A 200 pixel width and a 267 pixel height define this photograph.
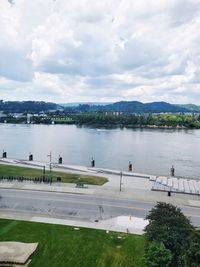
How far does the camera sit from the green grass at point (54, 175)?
54000mm

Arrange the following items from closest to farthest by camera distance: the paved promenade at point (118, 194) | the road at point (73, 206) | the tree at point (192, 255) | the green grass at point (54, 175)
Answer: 1. the tree at point (192, 255)
2. the paved promenade at point (118, 194)
3. the road at point (73, 206)
4. the green grass at point (54, 175)

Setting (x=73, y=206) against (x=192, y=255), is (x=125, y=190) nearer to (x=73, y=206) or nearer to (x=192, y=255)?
(x=73, y=206)

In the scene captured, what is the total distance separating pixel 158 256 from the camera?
23359 millimetres

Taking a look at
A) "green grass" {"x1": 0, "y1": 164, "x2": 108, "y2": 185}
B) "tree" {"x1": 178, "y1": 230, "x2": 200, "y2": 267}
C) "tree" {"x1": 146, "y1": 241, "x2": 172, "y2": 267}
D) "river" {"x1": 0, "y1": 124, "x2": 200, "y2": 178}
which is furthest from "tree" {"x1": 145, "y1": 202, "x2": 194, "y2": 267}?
"river" {"x1": 0, "y1": 124, "x2": 200, "y2": 178}

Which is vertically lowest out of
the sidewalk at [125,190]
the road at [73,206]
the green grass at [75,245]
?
the green grass at [75,245]

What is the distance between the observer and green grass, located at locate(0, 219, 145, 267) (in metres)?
27.5

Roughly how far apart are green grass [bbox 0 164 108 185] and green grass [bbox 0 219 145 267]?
19.4 meters

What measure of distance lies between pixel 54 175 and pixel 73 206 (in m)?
17.4

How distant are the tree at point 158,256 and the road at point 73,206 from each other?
14016mm

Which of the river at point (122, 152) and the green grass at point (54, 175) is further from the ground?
the green grass at point (54, 175)

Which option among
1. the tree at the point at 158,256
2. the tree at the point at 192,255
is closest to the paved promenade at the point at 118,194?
the tree at the point at 158,256

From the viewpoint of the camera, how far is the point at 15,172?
59531 mm

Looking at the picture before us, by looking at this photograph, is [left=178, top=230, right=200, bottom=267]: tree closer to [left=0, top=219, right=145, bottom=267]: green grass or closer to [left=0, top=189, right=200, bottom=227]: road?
[left=0, top=219, right=145, bottom=267]: green grass

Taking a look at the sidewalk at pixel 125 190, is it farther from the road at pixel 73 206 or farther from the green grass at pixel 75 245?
the green grass at pixel 75 245
